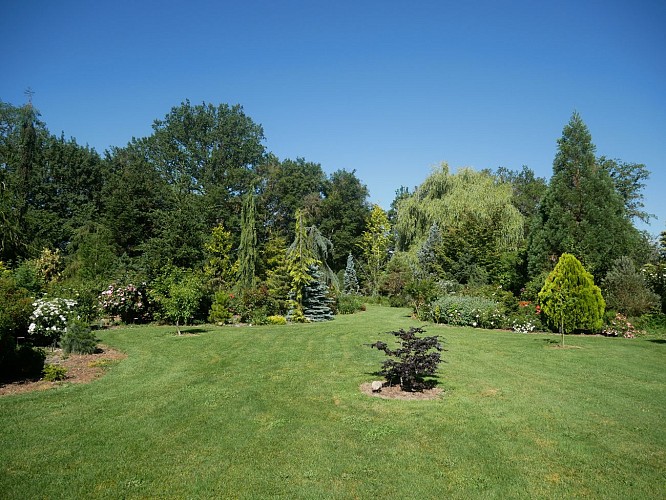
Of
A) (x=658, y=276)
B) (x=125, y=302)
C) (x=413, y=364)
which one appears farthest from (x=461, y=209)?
(x=413, y=364)

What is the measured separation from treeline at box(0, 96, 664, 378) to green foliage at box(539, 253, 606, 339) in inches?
76.8

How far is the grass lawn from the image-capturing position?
4469mm

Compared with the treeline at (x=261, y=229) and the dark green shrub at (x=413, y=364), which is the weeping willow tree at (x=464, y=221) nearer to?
the treeline at (x=261, y=229)

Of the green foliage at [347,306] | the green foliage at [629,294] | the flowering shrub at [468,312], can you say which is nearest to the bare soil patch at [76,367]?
the flowering shrub at [468,312]

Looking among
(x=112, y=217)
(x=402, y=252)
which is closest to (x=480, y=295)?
(x=402, y=252)

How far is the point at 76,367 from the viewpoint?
379 inches

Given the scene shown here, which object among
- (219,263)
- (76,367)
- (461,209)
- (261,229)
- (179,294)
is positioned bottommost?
(76,367)

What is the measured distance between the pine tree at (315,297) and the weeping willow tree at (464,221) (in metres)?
9.60

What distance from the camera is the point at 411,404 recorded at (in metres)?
7.07

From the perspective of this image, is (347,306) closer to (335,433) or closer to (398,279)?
(398,279)

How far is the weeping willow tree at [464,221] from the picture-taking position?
83.7ft

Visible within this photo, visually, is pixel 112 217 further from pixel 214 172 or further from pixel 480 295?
pixel 480 295

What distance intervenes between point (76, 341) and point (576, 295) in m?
15.2

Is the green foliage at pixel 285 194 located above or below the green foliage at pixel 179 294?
above
